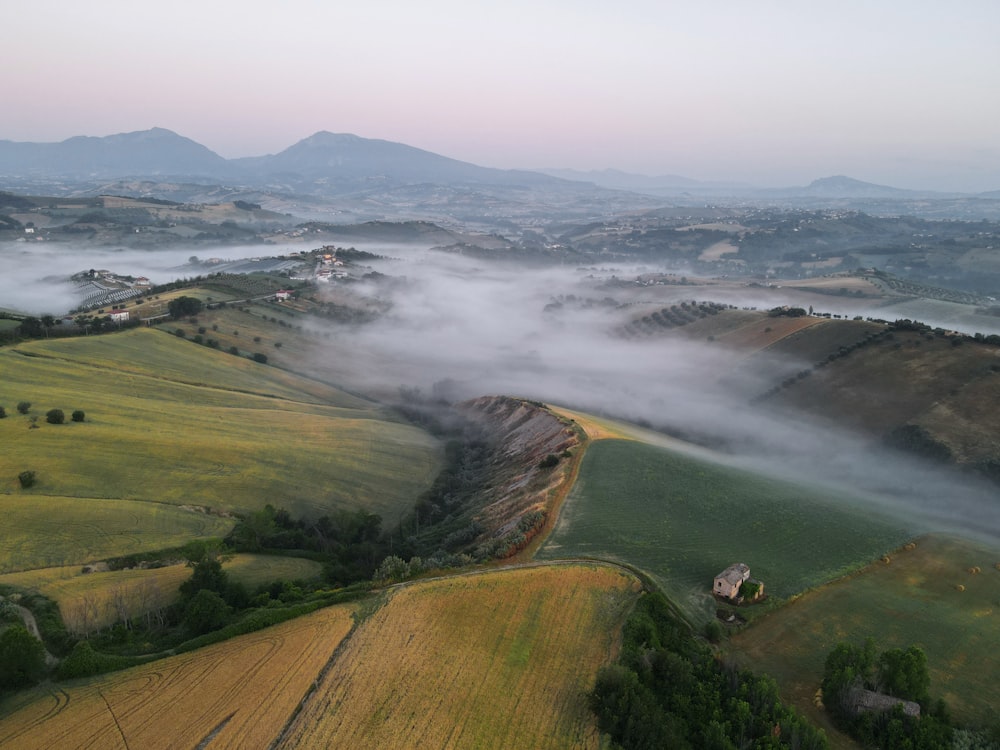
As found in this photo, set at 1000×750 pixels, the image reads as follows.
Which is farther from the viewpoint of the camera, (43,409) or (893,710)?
(43,409)

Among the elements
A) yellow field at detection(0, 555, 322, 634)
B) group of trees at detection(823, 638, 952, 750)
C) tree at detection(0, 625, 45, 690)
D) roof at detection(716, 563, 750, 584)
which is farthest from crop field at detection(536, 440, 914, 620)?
tree at detection(0, 625, 45, 690)

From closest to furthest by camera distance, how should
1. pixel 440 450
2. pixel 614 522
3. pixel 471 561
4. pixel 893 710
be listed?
pixel 893 710 → pixel 471 561 → pixel 614 522 → pixel 440 450

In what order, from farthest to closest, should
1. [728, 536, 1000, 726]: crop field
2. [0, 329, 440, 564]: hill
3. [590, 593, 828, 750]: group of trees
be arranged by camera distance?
[0, 329, 440, 564]: hill, [728, 536, 1000, 726]: crop field, [590, 593, 828, 750]: group of trees

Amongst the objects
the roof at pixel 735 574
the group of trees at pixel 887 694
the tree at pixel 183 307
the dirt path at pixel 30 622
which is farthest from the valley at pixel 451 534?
the tree at pixel 183 307

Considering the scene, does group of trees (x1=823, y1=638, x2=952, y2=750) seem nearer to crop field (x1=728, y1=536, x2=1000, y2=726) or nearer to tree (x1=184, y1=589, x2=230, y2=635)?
crop field (x1=728, y1=536, x2=1000, y2=726)

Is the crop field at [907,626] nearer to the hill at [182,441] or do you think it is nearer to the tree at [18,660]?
the tree at [18,660]

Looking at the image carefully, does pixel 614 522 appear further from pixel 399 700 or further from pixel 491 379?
pixel 491 379

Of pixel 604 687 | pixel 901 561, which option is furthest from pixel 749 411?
pixel 604 687
